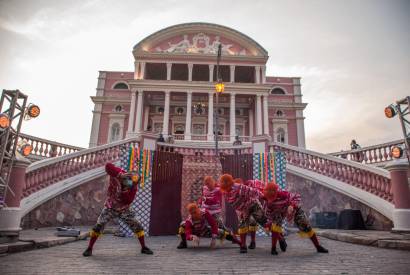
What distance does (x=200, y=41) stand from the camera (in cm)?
2761

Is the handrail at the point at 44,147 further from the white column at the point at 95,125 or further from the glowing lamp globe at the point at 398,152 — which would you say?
the white column at the point at 95,125

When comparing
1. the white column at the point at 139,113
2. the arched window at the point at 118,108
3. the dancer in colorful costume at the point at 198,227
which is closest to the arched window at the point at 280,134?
the white column at the point at 139,113

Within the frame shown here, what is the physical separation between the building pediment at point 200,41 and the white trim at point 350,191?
64.6ft

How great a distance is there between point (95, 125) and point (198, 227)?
24.2 metres

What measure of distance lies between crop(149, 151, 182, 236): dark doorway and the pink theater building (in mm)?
16771

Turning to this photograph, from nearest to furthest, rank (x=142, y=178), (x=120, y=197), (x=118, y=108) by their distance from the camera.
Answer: (x=120, y=197), (x=142, y=178), (x=118, y=108)

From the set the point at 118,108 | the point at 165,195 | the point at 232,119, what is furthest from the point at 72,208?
the point at 118,108

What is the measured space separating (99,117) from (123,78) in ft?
16.8

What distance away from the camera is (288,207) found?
442cm

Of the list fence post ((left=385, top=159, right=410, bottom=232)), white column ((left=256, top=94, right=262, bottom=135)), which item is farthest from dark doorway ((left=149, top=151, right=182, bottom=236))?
white column ((left=256, top=94, right=262, bottom=135))

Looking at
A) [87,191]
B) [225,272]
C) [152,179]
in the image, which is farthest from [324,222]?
[87,191]

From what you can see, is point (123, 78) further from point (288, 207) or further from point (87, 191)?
point (288, 207)

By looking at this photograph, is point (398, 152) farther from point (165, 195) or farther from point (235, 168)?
point (165, 195)

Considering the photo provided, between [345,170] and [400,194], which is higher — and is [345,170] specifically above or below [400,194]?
above
